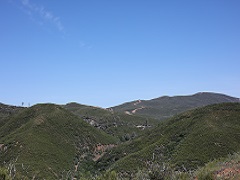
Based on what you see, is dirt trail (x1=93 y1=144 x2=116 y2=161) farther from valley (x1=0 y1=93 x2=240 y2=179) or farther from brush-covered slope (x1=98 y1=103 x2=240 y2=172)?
brush-covered slope (x1=98 y1=103 x2=240 y2=172)

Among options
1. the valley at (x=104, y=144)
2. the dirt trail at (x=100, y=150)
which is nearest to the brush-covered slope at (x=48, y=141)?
the valley at (x=104, y=144)

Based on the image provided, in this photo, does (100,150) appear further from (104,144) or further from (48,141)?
(48,141)

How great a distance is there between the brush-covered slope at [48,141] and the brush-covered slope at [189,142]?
8918mm

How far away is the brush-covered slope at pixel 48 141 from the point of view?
60.9 metres

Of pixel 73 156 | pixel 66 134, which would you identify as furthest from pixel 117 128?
pixel 73 156

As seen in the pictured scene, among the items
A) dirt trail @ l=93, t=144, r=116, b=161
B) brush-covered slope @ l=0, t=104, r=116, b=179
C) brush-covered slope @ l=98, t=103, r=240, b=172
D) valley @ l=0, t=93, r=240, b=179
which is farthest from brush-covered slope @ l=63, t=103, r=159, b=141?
brush-covered slope @ l=98, t=103, r=240, b=172

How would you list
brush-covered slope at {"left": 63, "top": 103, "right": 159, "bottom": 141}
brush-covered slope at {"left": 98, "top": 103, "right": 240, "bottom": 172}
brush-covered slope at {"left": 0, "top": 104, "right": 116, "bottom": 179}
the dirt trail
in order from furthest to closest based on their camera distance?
1. brush-covered slope at {"left": 63, "top": 103, "right": 159, "bottom": 141}
2. the dirt trail
3. brush-covered slope at {"left": 0, "top": 104, "right": 116, "bottom": 179}
4. brush-covered slope at {"left": 98, "top": 103, "right": 240, "bottom": 172}

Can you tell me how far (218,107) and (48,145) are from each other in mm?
46105

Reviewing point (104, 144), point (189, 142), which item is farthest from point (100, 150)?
point (189, 142)

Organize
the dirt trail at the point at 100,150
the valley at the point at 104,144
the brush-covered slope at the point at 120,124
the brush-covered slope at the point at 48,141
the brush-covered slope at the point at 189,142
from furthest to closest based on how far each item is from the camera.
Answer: the brush-covered slope at the point at 120,124
the dirt trail at the point at 100,150
the brush-covered slope at the point at 48,141
the valley at the point at 104,144
the brush-covered slope at the point at 189,142

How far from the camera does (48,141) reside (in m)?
74.1

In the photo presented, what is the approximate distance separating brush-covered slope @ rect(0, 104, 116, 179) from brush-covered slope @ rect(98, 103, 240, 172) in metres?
8.92

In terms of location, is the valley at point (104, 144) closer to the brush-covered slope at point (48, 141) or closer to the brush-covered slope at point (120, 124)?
the brush-covered slope at point (48, 141)

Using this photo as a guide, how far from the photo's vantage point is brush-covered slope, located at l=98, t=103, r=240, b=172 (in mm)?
51750
